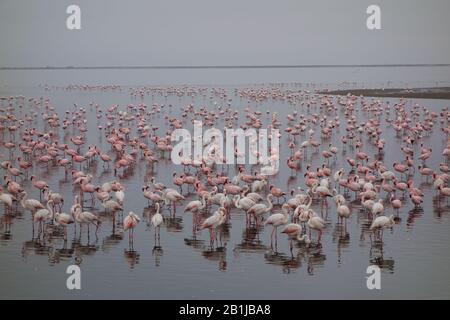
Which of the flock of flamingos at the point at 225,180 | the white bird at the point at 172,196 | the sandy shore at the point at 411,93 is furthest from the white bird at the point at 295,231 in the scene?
the sandy shore at the point at 411,93

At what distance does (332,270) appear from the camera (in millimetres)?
12188

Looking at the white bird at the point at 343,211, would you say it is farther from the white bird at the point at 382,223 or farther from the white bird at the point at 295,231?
the white bird at the point at 295,231

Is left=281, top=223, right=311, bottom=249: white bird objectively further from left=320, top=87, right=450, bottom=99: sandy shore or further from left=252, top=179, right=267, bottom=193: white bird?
left=320, top=87, right=450, bottom=99: sandy shore

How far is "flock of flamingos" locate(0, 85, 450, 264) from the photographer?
46.6 ft

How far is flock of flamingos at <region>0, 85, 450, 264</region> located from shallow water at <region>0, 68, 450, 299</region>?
29cm

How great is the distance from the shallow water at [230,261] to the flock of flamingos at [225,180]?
0.29m

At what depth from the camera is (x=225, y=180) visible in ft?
55.9

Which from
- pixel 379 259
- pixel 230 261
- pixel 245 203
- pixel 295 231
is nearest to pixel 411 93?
pixel 245 203

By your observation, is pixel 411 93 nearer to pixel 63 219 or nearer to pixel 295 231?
pixel 295 231

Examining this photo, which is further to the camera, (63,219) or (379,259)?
(63,219)

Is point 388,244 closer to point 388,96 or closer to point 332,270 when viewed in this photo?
point 332,270

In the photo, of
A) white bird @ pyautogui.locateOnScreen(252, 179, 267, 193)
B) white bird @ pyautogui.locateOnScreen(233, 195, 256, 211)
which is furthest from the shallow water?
white bird @ pyautogui.locateOnScreen(252, 179, 267, 193)

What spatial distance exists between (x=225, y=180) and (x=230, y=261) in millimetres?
4538
